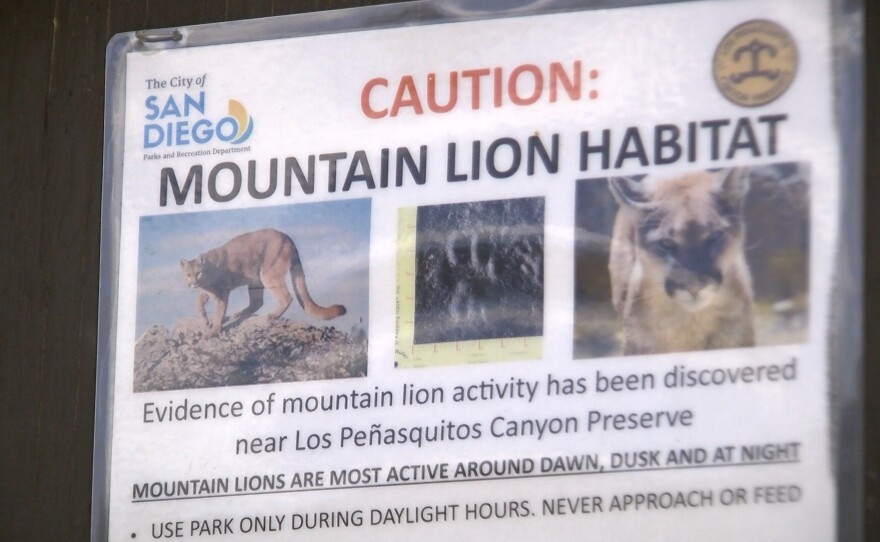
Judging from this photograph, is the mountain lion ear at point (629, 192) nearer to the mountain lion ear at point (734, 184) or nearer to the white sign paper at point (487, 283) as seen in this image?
the white sign paper at point (487, 283)

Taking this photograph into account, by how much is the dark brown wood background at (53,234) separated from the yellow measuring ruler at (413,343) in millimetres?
566

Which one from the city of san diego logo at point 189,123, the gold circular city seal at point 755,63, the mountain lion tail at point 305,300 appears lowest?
the mountain lion tail at point 305,300

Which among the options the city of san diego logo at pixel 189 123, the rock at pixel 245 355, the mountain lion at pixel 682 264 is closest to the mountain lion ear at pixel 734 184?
the mountain lion at pixel 682 264

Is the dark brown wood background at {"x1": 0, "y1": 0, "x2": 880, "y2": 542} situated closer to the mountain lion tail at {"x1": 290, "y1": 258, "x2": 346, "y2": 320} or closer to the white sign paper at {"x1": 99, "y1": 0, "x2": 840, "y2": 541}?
the white sign paper at {"x1": 99, "y1": 0, "x2": 840, "y2": 541}

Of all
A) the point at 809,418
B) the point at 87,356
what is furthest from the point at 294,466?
the point at 809,418

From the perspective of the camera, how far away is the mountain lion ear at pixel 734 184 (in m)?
3.28

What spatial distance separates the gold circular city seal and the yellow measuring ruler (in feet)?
2.20

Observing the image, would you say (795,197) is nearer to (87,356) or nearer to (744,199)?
(744,199)

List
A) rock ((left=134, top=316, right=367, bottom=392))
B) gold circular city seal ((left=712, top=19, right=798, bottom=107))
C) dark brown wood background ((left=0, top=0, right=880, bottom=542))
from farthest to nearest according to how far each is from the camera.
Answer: dark brown wood background ((left=0, top=0, right=880, bottom=542))
rock ((left=134, top=316, right=367, bottom=392))
gold circular city seal ((left=712, top=19, right=798, bottom=107))

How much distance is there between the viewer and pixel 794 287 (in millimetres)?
3197

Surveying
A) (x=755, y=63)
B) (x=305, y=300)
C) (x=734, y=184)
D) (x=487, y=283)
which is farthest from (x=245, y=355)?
(x=755, y=63)

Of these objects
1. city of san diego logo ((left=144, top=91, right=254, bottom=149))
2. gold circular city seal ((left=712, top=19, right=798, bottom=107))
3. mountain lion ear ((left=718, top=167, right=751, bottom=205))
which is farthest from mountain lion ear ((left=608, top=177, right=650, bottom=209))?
city of san diego logo ((left=144, top=91, right=254, bottom=149))

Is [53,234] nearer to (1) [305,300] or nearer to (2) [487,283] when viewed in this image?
(1) [305,300]

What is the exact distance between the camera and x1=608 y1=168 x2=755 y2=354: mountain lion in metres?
3.24
